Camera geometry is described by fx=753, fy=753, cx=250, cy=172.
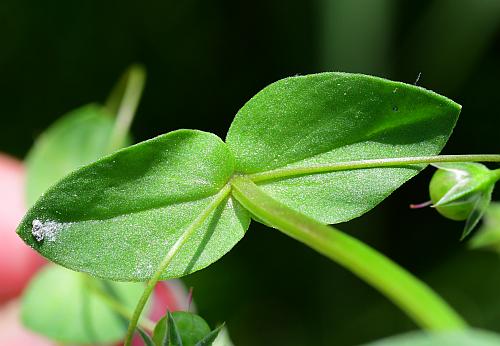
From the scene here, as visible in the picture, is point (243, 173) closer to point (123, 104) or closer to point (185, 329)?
point (185, 329)

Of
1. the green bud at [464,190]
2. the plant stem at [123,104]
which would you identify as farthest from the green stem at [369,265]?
the plant stem at [123,104]

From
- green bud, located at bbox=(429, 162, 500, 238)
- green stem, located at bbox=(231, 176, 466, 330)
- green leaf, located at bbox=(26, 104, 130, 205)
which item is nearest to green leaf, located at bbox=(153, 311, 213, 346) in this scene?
green stem, located at bbox=(231, 176, 466, 330)

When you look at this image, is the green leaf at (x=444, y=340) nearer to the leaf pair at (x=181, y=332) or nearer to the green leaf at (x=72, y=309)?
the leaf pair at (x=181, y=332)

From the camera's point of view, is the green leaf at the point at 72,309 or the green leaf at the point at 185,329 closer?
the green leaf at the point at 185,329

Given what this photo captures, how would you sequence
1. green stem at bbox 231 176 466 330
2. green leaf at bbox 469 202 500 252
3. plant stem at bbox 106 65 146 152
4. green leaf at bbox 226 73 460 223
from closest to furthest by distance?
green stem at bbox 231 176 466 330 → green leaf at bbox 226 73 460 223 → green leaf at bbox 469 202 500 252 → plant stem at bbox 106 65 146 152

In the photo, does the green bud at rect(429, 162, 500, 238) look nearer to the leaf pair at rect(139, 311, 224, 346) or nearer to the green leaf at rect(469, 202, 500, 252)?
the leaf pair at rect(139, 311, 224, 346)

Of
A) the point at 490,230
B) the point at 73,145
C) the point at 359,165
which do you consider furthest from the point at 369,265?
the point at 73,145

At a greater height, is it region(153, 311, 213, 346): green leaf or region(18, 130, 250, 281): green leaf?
region(18, 130, 250, 281): green leaf
